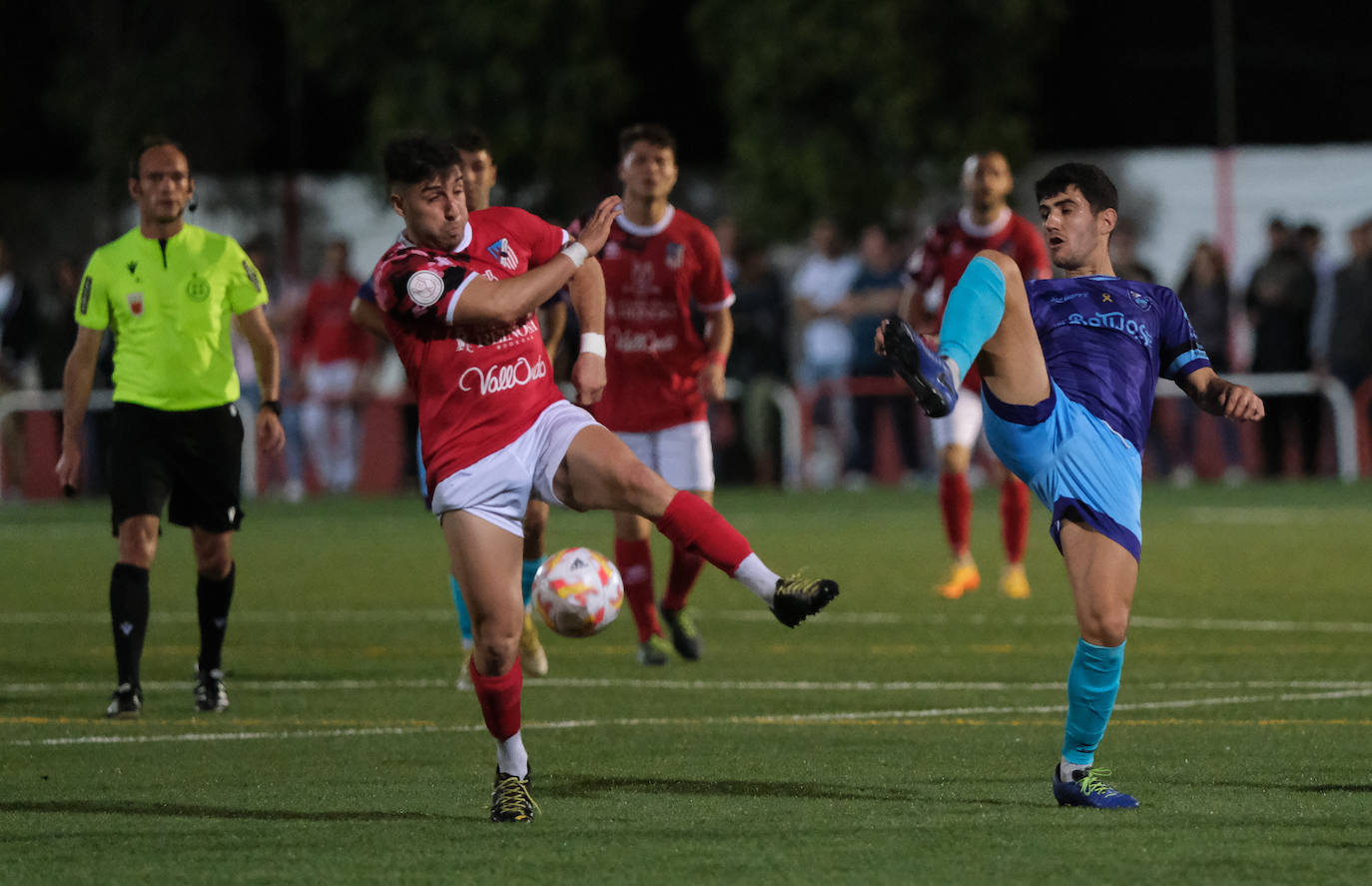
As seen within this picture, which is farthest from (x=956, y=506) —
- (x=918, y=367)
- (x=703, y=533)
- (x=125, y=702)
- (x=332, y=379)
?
(x=332, y=379)

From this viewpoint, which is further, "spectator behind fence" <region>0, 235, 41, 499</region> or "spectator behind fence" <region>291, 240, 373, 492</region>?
"spectator behind fence" <region>0, 235, 41, 499</region>

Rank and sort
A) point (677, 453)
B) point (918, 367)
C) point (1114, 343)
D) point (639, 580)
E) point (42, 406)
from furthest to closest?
point (42, 406), point (677, 453), point (639, 580), point (1114, 343), point (918, 367)

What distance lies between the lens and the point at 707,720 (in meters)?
8.91

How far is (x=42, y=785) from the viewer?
7500mm

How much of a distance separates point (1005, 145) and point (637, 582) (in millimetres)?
15411

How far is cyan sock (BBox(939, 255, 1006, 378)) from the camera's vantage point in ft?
21.5

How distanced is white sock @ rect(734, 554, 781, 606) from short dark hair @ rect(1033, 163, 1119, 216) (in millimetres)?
1502

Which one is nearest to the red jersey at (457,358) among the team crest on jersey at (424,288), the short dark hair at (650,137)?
the team crest on jersey at (424,288)

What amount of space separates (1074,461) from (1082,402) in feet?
0.75

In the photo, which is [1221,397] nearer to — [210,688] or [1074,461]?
[1074,461]

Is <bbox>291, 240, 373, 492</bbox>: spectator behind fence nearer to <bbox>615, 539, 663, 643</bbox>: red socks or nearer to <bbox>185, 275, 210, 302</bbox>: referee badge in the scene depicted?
<bbox>615, 539, 663, 643</bbox>: red socks

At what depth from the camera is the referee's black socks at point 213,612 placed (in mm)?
9680

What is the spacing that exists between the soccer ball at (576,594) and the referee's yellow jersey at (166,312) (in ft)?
9.04

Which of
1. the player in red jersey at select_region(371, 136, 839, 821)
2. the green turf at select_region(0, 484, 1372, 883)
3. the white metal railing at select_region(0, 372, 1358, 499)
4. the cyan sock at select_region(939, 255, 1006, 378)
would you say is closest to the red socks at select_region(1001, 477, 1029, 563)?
the green turf at select_region(0, 484, 1372, 883)
